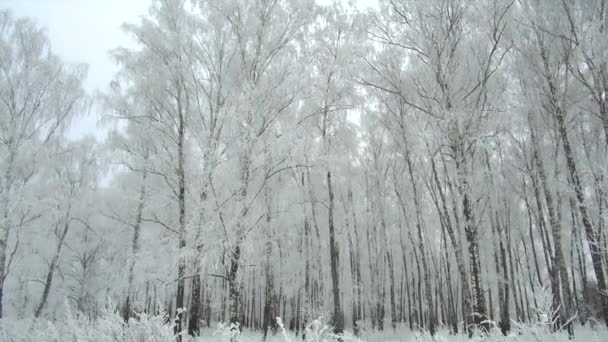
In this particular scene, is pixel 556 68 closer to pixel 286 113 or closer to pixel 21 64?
pixel 286 113

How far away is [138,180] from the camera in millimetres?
15836

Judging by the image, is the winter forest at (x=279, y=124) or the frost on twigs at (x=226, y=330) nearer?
the frost on twigs at (x=226, y=330)

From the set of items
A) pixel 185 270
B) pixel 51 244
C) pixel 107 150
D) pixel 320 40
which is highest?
pixel 320 40

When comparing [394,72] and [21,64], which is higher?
[21,64]

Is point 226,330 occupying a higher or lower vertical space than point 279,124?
Answer: lower

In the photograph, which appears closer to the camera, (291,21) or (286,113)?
(291,21)

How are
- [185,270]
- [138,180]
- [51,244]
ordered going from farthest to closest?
1. [51,244]
2. [138,180]
3. [185,270]

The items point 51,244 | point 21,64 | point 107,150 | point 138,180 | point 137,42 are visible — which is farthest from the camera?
point 51,244

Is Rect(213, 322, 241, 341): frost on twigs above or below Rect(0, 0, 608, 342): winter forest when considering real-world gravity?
below

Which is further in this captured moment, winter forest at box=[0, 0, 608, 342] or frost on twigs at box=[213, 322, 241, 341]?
winter forest at box=[0, 0, 608, 342]

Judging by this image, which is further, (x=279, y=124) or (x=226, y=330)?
(x=279, y=124)

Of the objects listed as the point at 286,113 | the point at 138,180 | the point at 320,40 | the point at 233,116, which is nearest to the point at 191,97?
the point at 286,113

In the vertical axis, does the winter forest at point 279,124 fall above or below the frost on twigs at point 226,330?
above

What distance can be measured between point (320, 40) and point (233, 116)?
23.1ft
